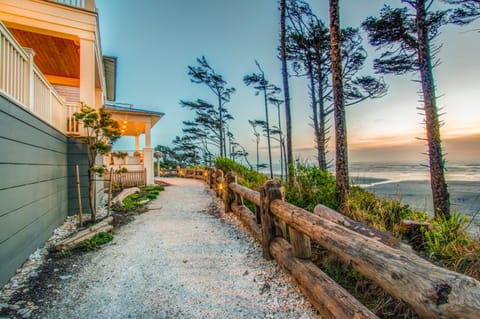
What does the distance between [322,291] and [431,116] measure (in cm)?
578

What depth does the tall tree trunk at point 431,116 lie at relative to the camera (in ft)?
17.2

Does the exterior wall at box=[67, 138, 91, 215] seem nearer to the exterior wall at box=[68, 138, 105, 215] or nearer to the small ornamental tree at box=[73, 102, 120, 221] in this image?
the exterior wall at box=[68, 138, 105, 215]

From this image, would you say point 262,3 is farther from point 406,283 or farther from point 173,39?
point 406,283

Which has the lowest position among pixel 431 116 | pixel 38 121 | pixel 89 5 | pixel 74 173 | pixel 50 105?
pixel 74 173

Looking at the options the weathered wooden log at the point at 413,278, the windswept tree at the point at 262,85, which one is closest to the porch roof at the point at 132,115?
the windswept tree at the point at 262,85

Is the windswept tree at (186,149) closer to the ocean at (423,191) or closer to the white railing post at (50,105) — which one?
the ocean at (423,191)

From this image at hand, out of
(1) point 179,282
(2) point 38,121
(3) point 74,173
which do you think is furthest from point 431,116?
(3) point 74,173

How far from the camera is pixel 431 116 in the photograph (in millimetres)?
5402

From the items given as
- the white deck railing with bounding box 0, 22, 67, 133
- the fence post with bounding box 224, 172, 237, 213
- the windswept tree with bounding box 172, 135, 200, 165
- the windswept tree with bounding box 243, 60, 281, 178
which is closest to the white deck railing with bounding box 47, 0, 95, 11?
the white deck railing with bounding box 0, 22, 67, 133

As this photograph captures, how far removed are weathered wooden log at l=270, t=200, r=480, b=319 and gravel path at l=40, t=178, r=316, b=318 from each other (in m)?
0.83

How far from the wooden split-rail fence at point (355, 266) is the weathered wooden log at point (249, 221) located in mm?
54

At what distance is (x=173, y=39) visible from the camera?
20328 mm

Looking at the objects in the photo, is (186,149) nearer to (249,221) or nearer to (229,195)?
(229,195)

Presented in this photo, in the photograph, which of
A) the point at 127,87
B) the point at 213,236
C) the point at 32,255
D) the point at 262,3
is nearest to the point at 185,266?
the point at 213,236
